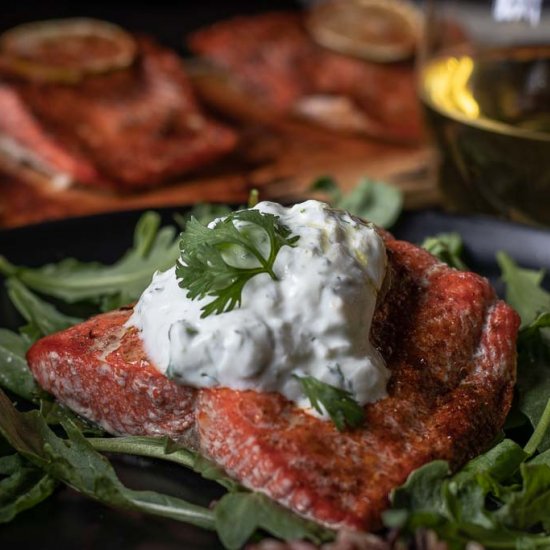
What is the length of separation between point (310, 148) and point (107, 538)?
3.12 meters

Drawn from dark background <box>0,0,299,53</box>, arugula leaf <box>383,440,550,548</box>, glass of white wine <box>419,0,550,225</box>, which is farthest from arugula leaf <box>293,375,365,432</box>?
dark background <box>0,0,299,53</box>

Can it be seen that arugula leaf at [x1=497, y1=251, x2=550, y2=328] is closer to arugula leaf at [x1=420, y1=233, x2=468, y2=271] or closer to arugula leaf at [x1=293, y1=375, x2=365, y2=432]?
arugula leaf at [x1=420, y1=233, x2=468, y2=271]

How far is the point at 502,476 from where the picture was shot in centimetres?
212

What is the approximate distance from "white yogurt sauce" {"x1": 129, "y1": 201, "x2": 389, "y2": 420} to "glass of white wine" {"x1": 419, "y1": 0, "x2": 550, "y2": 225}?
1.70m

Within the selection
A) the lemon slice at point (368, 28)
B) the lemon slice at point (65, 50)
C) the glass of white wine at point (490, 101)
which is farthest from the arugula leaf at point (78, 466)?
the lemon slice at point (368, 28)

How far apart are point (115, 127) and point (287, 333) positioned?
2.78m

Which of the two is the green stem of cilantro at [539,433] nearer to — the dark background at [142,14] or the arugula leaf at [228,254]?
the arugula leaf at [228,254]

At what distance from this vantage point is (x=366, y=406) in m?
2.14

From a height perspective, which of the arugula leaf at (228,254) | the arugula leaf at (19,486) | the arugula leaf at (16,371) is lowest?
the arugula leaf at (16,371)

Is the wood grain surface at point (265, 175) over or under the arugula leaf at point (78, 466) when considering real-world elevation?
under

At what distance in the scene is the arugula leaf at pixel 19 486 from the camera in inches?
80.3

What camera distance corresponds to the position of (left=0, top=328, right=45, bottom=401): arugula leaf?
8.19 feet

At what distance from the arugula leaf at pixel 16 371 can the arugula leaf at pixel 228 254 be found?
1.83 feet

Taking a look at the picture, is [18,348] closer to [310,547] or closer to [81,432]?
[81,432]
